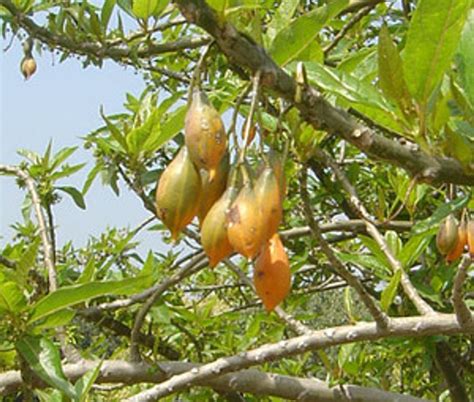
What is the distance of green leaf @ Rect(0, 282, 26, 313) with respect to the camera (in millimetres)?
1682

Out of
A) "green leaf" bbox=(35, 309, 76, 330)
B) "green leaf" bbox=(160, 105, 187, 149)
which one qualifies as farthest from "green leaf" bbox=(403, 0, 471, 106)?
"green leaf" bbox=(35, 309, 76, 330)

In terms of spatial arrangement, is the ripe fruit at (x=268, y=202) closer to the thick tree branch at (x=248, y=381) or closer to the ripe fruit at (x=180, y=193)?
the ripe fruit at (x=180, y=193)

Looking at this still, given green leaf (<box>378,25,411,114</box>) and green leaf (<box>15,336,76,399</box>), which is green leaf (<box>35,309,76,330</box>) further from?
green leaf (<box>378,25,411,114</box>)

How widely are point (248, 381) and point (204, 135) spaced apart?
1251 millimetres

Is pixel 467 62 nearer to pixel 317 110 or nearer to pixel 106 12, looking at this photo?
pixel 317 110

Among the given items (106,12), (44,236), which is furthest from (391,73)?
(106,12)

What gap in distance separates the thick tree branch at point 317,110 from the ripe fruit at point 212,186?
0.12m

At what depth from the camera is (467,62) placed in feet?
3.69

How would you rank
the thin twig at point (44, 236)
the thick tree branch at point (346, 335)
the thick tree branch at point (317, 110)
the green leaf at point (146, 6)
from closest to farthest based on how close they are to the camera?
the thick tree branch at point (317, 110)
the green leaf at point (146, 6)
the thick tree branch at point (346, 335)
the thin twig at point (44, 236)

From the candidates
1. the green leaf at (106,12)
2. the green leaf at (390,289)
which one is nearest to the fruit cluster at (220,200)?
the green leaf at (390,289)

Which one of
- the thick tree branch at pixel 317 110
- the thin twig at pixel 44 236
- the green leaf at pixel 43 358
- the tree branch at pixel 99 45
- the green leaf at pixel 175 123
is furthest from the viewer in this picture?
the tree branch at pixel 99 45

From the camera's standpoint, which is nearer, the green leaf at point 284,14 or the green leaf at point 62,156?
the green leaf at point 284,14

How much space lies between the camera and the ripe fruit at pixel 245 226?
3.17 ft

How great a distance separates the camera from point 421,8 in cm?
98
